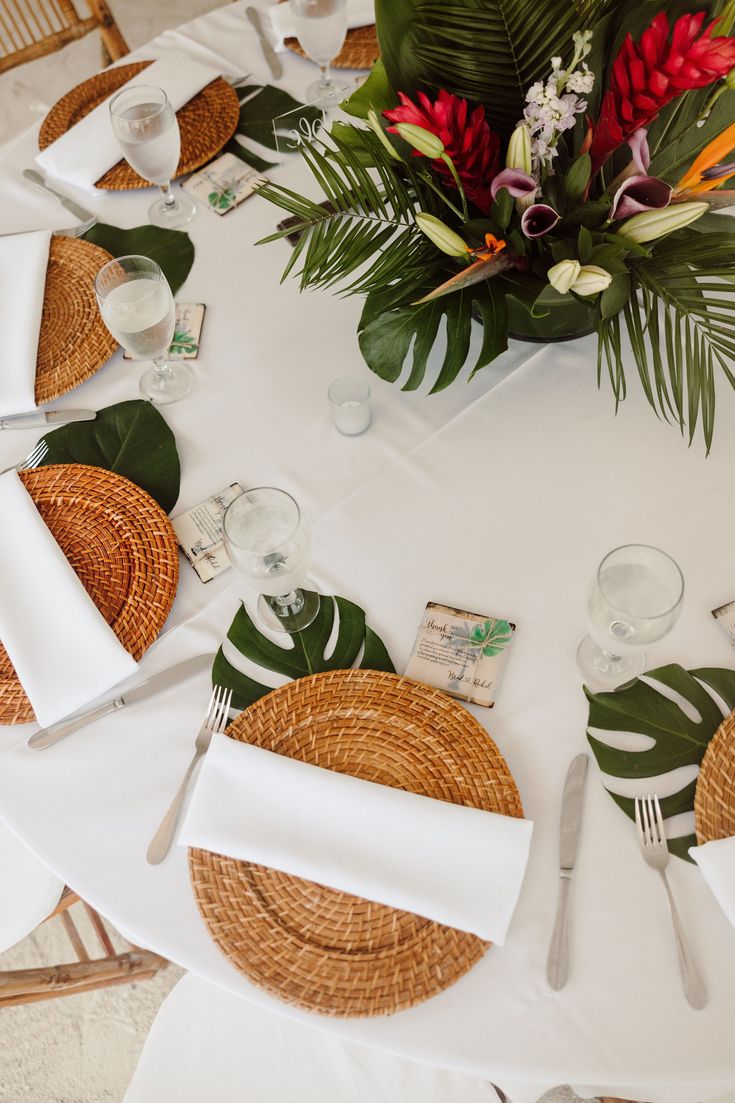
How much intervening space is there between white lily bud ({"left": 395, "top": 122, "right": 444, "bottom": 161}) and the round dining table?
1.06 ft

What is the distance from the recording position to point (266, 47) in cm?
139

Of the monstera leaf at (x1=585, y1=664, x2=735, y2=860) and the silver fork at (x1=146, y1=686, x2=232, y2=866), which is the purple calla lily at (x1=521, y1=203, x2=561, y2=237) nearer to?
the monstera leaf at (x1=585, y1=664, x2=735, y2=860)

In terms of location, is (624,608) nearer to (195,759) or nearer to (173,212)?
(195,759)

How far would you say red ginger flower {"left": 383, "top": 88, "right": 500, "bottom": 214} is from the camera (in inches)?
30.2

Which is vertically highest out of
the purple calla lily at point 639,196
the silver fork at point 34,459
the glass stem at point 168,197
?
the glass stem at point 168,197

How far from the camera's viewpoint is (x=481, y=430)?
99 centimetres

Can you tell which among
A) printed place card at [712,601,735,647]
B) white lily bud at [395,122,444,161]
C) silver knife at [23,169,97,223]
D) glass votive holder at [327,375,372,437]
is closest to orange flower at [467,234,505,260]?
white lily bud at [395,122,444,161]

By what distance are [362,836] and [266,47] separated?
1.30 m

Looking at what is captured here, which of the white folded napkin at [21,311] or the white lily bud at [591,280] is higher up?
the white folded napkin at [21,311]

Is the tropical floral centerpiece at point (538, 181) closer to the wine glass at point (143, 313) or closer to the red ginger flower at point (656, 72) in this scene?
the red ginger flower at point (656, 72)

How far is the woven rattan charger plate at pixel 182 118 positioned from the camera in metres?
1.26

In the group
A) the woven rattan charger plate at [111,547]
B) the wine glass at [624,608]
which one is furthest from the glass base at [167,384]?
the wine glass at [624,608]

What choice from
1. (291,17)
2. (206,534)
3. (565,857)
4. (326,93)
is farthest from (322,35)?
(565,857)

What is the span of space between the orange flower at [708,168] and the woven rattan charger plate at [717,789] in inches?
20.2
